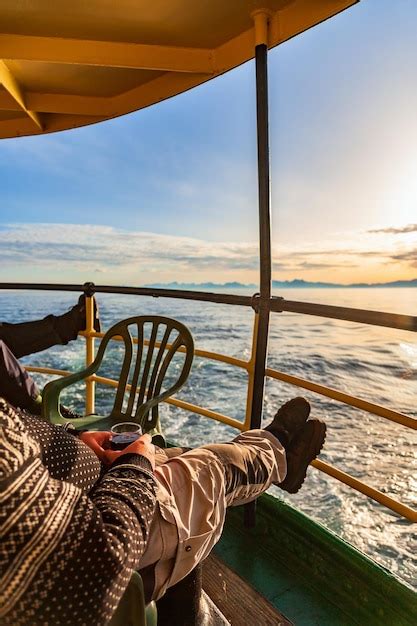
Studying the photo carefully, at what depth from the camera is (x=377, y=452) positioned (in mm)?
8539

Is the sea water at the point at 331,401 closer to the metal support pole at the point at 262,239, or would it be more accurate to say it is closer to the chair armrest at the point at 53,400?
the metal support pole at the point at 262,239

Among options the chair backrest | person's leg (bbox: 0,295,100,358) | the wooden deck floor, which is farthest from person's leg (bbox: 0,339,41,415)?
the wooden deck floor

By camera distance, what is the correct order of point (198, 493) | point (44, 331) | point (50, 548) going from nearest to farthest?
point (50, 548) → point (198, 493) → point (44, 331)

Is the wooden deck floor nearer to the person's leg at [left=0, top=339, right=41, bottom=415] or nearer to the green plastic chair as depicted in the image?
the green plastic chair

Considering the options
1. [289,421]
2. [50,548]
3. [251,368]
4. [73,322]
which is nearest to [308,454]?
[289,421]

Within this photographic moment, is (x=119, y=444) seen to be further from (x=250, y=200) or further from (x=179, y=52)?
(x=179, y=52)

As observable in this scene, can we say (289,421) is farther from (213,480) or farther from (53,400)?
(53,400)

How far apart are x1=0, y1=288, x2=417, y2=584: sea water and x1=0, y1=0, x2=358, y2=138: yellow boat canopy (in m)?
1.07

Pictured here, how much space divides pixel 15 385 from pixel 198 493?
48.3 inches

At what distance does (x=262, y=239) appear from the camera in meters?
1.63

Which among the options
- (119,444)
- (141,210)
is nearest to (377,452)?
(119,444)

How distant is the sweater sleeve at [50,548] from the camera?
1.77 ft

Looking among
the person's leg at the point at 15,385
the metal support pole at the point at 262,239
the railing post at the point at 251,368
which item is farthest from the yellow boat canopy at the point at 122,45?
the person's leg at the point at 15,385

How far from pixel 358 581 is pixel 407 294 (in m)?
29.6
